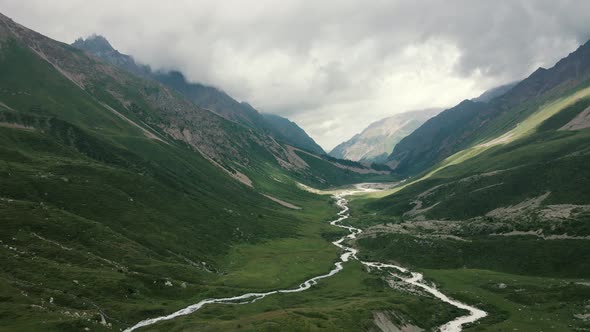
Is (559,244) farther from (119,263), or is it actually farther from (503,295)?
(119,263)

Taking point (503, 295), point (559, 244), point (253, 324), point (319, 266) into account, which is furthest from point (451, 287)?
point (253, 324)

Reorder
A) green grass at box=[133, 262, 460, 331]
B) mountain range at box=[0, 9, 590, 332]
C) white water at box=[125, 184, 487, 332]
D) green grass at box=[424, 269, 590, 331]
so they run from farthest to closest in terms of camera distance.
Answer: white water at box=[125, 184, 487, 332], green grass at box=[424, 269, 590, 331], mountain range at box=[0, 9, 590, 332], green grass at box=[133, 262, 460, 331]

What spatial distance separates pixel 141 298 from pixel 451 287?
83.4m

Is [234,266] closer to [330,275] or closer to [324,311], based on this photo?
[330,275]

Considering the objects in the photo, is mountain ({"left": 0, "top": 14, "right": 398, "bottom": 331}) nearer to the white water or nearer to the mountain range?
the mountain range

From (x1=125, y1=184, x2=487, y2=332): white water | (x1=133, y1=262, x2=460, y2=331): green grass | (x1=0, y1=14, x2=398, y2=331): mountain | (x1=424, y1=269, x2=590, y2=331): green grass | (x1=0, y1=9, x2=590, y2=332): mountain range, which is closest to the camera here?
(x1=133, y1=262, x2=460, y2=331): green grass

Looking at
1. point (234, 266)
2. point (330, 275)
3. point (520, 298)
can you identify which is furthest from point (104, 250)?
point (520, 298)

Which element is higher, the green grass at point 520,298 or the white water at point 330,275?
the green grass at point 520,298

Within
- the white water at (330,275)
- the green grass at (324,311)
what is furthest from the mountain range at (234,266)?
the white water at (330,275)

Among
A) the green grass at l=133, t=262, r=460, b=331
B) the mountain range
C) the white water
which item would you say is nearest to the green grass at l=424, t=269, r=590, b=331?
the mountain range

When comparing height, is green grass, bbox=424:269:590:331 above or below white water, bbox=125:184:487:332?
above

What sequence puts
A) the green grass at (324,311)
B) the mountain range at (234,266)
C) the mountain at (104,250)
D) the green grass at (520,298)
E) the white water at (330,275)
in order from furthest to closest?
1. the white water at (330,275)
2. the green grass at (520,298)
3. the mountain range at (234,266)
4. the mountain at (104,250)
5. the green grass at (324,311)

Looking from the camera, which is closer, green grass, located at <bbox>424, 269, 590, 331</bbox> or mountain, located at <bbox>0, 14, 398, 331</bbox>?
mountain, located at <bbox>0, 14, 398, 331</bbox>

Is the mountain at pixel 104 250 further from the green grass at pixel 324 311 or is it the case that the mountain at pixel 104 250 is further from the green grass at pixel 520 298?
the green grass at pixel 520 298
